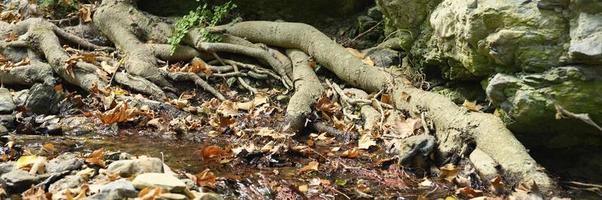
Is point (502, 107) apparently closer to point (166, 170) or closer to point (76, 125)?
point (166, 170)

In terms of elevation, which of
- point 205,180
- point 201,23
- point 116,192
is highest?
point 201,23

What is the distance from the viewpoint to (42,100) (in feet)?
22.3

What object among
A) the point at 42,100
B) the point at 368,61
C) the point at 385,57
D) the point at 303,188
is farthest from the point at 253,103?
the point at 303,188

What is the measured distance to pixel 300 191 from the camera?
4.53 m

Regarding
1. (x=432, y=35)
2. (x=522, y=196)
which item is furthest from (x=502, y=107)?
(x=432, y=35)

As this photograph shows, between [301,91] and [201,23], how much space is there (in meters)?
2.74

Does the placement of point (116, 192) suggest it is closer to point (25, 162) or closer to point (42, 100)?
point (25, 162)

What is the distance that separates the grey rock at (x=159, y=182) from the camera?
355 centimetres

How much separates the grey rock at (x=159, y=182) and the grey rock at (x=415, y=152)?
2271 mm

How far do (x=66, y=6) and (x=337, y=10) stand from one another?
16.4ft

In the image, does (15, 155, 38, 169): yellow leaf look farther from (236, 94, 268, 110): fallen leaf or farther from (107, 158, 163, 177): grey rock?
(236, 94, 268, 110): fallen leaf

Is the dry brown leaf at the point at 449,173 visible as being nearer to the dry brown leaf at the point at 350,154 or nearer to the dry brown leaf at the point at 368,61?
the dry brown leaf at the point at 350,154

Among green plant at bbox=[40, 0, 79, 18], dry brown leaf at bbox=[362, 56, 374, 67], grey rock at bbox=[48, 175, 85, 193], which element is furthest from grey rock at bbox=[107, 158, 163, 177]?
green plant at bbox=[40, 0, 79, 18]

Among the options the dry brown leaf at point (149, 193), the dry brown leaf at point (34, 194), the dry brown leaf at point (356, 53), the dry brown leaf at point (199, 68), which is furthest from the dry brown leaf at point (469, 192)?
the dry brown leaf at point (199, 68)
